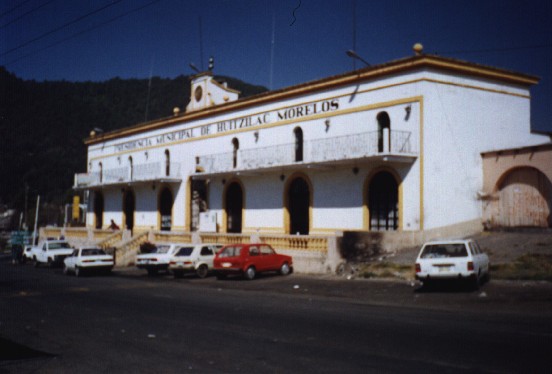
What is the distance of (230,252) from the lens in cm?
2470

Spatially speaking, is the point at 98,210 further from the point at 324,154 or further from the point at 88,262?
the point at 324,154

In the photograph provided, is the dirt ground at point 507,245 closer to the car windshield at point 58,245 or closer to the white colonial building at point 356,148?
the white colonial building at point 356,148

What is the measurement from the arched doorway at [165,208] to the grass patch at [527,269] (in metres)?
27.2

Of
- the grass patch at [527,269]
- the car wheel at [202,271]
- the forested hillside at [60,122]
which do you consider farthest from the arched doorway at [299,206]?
the forested hillside at [60,122]

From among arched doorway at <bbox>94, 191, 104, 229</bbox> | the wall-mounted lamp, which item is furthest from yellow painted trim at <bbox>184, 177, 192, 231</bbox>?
the wall-mounted lamp

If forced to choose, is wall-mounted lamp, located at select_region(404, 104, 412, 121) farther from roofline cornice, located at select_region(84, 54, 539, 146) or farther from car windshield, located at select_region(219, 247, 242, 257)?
car windshield, located at select_region(219, 247, 242, 257)

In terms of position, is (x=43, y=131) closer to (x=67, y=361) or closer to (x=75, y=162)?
(x=75, y=162)

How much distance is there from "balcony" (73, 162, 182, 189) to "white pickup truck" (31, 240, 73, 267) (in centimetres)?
828

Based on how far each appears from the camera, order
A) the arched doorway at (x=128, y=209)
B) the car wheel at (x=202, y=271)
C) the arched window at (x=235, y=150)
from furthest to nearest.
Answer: the arched doorway at (x=128, y=209) → the arched window at (x=235, y=150) → the car wheel at (x=202, y=271)

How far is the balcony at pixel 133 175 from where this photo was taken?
135 feet

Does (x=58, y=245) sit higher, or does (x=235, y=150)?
(x=235, y=150)

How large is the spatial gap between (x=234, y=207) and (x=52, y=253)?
11.5 meters

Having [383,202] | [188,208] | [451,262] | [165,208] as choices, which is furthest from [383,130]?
[165,208]

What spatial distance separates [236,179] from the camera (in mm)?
35812
